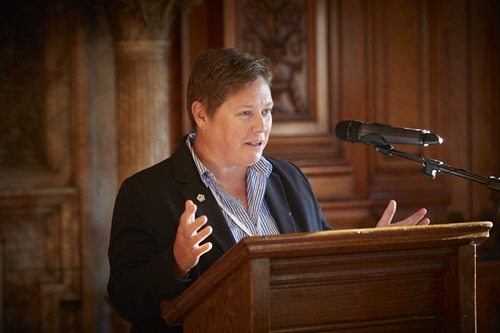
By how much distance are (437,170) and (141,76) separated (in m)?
2.00

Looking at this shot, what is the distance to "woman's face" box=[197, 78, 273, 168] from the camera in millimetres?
2607

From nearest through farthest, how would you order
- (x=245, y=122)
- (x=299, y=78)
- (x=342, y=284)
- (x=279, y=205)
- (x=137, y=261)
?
1. (x=342, y=284)
2. (x=137, y=261)
3. (x=245, y=122)
4. (x=279, y=205)
5. (x=299, y=78)

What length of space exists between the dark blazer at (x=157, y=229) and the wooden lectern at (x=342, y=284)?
5.4 inches

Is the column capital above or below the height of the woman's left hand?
above

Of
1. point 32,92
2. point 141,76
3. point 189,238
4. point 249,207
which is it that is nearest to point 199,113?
point 249,207

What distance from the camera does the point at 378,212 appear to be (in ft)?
15.5

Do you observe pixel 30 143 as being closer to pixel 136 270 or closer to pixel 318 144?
pixel 318 144

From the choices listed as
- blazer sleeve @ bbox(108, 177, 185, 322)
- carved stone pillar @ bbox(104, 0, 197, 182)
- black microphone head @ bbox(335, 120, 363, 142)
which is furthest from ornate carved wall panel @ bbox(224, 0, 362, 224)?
black microphone head @ bbox(335, 120, 363, 142)

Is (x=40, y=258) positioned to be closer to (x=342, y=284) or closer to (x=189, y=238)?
(x=189, y=238)

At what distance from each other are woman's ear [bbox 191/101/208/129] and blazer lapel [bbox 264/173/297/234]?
0.87ft

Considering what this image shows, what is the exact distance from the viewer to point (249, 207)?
106 inches

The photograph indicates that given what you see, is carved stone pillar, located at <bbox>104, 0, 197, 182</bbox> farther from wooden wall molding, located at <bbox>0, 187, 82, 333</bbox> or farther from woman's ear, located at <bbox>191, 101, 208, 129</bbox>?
woman's ear, located at <bbox>191, 101, 208, 129</bbox>

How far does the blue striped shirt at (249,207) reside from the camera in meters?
2.62

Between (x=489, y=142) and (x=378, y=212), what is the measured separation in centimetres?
72
